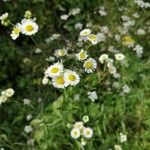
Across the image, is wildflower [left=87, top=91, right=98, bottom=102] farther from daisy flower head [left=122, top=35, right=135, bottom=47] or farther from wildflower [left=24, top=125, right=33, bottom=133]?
daisy flower head [left=122, top=35, right=135, bottom=47]

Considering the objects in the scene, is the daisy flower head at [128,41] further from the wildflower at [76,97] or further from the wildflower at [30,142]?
the wildflower at [30,142]

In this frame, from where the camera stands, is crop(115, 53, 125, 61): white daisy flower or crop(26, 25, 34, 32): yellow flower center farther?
crop(115, 53, 125, 61): white daisy flower

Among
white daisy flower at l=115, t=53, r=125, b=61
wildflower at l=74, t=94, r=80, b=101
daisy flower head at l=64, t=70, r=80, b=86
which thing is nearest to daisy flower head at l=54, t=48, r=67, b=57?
white daisy flower at l=115, t=53, r=125, b=61

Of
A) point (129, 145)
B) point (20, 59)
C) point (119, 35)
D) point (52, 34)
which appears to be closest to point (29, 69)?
point (20, 59)

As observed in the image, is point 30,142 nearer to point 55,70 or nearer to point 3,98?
point 3,98

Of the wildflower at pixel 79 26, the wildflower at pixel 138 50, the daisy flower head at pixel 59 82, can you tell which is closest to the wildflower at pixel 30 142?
the daisy flower head at pixel 59 82

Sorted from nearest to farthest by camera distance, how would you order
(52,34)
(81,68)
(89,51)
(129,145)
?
(129,145) < (81,68) < (89,51) < (52,34)

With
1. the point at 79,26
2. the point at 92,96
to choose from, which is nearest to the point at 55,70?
the point at 92,96

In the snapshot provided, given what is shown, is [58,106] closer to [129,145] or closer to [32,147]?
[32,147]
